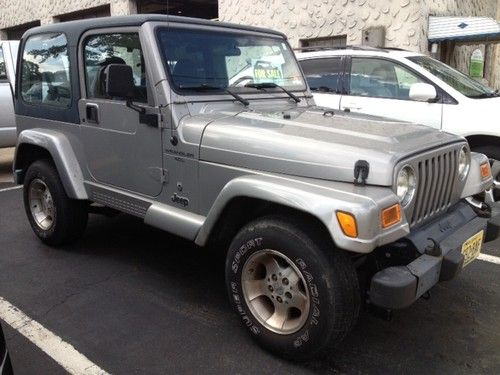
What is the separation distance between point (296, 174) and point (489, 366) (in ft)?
5.03

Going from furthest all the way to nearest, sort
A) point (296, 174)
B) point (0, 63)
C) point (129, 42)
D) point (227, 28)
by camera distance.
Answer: point (0, 63) < point (227, 28) < point (129, 42) < point (296, 174)

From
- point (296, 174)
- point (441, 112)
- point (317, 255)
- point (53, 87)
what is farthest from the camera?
point (441, 112)

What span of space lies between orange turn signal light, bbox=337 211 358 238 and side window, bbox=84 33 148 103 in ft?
5.60

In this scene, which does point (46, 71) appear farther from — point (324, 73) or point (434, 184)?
point (324, 73)

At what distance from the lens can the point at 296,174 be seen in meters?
2.72

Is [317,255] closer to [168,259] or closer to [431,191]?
[431,191]

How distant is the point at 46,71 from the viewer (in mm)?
4336

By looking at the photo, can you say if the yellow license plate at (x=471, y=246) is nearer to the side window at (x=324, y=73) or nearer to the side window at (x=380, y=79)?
the side window at (x=380, y=79)

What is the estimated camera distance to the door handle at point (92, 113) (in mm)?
3795

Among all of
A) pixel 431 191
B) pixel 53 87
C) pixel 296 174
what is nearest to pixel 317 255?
pixel 296 174

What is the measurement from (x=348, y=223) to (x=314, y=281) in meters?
0.39

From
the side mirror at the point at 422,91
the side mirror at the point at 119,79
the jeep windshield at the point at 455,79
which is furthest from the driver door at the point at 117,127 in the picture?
the jeep windshield at the point at 455,79

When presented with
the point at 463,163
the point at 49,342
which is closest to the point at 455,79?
the point at 463,163

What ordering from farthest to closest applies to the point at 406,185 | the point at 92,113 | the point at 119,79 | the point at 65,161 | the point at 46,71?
the point at 46,71 < the point at 65,161 < the point at 92,113 < the point at 119,79 < the point at 406,185
